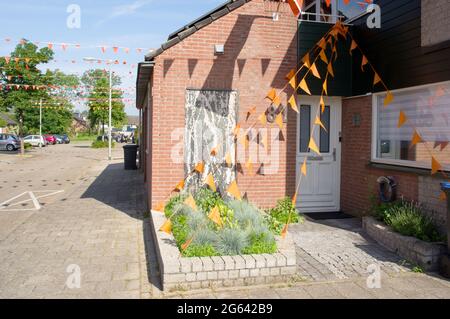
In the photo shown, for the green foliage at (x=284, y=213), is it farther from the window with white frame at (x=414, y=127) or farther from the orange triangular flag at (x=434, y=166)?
the orange triangular flag at (x=434, y=166)

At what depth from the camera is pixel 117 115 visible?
47.7 metres

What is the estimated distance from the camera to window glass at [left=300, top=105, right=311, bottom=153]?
8.15 metres

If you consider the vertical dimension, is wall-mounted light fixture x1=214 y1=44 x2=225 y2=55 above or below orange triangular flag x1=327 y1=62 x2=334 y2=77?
above

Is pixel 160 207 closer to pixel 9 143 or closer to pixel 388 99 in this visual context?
pixel 388 99

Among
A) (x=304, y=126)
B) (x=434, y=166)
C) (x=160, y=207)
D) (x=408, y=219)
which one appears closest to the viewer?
(x=434, y=166)

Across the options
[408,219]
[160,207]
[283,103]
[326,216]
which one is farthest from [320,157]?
[160,207]

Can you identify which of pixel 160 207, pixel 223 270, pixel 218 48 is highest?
pixel 218 48

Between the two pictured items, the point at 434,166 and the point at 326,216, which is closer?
the point at 434,166

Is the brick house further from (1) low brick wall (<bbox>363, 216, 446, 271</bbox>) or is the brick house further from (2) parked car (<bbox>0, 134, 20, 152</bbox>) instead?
(2) parked car (<bbox>0, 134, 20, 152</bbox>)

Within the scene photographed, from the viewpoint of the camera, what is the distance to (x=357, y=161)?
25.6 feet

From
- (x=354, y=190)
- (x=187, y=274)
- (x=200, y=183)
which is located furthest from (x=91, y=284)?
(x=354, y=190)

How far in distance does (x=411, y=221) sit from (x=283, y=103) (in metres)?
3.22

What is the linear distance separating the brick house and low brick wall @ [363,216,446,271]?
0.83 m

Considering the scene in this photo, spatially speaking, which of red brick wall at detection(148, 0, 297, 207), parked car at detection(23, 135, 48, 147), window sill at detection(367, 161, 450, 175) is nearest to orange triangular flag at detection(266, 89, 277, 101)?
red brick wall at detection(148, 0, 297, 207)
